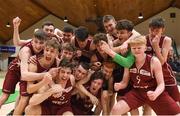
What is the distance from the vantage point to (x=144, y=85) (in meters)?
3.72

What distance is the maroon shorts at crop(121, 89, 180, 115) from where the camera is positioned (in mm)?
3717

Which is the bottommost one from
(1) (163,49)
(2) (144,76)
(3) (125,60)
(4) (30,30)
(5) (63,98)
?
(5) (63,98)

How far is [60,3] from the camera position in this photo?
14844 mm

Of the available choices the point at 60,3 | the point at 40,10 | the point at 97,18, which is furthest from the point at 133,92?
the point at 40,10

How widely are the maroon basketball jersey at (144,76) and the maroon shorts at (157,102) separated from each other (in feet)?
0.31

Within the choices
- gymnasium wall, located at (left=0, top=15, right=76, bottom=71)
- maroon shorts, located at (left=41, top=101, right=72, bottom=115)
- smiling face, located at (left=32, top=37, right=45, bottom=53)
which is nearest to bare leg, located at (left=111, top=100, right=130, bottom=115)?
maroon shorts, located at (left=41, top=101, right=72, bottom=115)

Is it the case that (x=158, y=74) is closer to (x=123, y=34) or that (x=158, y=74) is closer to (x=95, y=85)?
(x=123, y=34)

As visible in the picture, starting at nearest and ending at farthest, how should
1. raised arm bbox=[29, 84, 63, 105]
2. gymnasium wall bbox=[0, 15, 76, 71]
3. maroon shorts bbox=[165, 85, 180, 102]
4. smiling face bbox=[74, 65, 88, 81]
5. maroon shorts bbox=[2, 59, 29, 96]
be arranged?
raised arm bbox=[29, 84, 63, 105] < smiling face bbox=[74, 65, 88, 81] < maroon shorts bbox=[165, 85, 180, 102] < maroon shorts bbox=[2, 59, 29, 96] < gymnasium wall bbox=[0, 15, 76, 71]

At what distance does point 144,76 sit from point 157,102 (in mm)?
348

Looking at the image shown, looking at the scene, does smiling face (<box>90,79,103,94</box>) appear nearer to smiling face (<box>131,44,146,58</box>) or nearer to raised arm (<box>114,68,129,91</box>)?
raised arm (<box>114,68,129,91</box>)

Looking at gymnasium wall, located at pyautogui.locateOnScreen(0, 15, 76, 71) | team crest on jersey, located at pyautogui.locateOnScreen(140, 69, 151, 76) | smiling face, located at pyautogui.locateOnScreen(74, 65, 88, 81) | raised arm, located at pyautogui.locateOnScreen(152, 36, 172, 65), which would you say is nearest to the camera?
team crest on jersey, located at pyautogui.locateOnScreen(140, 69, 151, 76)

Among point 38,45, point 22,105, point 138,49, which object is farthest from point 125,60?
point 22,105

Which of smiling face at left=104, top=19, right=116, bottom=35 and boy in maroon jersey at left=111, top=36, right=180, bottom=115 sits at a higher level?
smiling face at left=104, top=19, right=116, bottom=35

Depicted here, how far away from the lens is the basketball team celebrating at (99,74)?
11.9 ft
